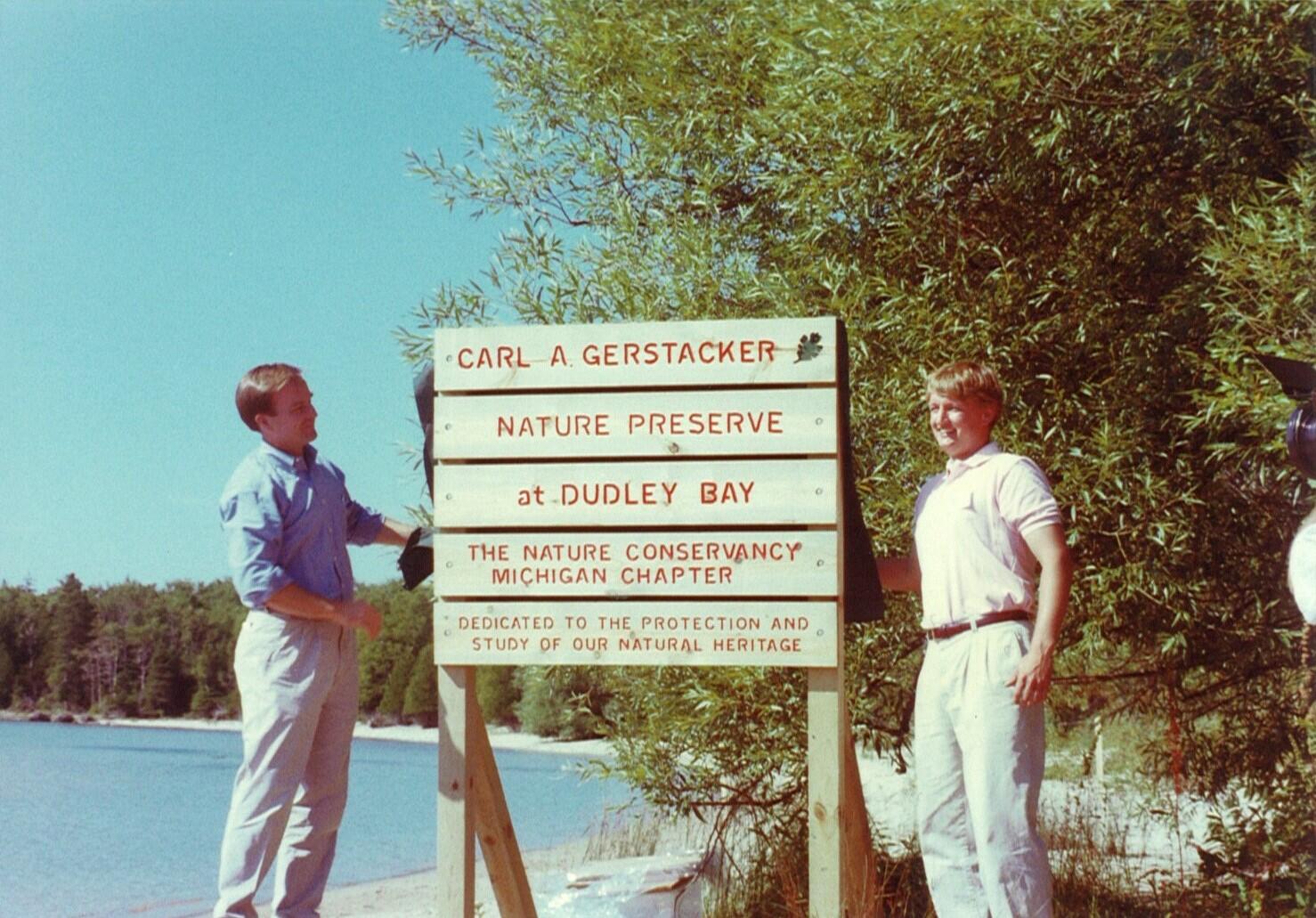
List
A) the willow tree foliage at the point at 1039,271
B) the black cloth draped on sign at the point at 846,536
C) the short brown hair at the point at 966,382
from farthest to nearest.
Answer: the willow tree foliage at the point at 1039,271 < the short brown hair at the point at 966,382 < the black cloth draped on sign at the point at 846,536

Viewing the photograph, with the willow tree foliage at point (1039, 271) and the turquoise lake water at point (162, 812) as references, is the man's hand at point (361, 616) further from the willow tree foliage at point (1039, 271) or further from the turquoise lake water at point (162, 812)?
the turquoise lake water at point (162, 812)

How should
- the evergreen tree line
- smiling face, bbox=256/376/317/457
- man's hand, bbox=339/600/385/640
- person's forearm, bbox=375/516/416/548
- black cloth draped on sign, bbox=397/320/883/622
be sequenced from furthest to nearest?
the evergreen tree line → person's forearm, bbox=375/516/416/548 → smiling face, bbox=256/376/317/457 → man's hand, bbox=339/600/385/640 → black cloth draped on sign, bbox=397/320/883/622

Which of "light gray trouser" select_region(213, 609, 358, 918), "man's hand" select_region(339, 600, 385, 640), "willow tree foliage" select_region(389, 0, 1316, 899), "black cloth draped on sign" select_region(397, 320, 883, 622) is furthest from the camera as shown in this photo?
"willow tree foliage" select_region(389, 0, 1316, 899)

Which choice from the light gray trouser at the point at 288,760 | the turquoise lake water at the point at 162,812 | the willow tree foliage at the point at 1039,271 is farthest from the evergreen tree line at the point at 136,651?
the light gray trouser at the point at 288,760

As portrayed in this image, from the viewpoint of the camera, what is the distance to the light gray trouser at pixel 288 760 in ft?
13.7

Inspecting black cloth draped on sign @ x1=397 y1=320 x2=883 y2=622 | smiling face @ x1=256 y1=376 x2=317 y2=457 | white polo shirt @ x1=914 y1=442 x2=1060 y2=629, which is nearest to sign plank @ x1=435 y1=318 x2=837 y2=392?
black cloth draped on sign @ x1=397 y1=320 x2=883 y2=622

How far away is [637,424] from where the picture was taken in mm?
3918

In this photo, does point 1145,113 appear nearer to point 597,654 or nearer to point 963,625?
point 963,625

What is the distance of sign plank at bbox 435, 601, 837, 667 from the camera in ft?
12.5

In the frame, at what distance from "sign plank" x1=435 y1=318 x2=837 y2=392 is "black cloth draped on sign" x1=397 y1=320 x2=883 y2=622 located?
0.13m

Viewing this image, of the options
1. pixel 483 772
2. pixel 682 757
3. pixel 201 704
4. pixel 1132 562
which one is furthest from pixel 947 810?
pixel 201 704

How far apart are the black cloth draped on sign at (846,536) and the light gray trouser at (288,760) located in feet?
1.15

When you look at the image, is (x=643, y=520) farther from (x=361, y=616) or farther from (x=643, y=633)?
(x=361, y=616)

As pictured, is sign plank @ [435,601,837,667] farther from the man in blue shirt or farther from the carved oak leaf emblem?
the carved oak leaf emblem
